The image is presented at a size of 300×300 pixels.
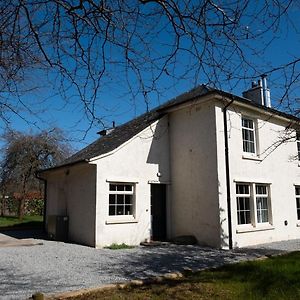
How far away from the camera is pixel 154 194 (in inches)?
611

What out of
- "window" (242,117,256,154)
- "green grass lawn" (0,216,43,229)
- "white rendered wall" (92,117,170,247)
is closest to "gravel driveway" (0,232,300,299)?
"white rendered wall" (92,117,170,247)

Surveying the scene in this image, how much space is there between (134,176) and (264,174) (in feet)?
20.0

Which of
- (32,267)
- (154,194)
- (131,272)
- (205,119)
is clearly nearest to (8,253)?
(32,267)

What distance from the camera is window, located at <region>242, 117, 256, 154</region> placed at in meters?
15.5

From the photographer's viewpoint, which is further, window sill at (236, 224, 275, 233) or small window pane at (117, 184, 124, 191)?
small window pane at (117, 184, 124, 191)

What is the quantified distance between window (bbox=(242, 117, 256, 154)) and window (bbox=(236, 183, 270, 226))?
165 centimetres

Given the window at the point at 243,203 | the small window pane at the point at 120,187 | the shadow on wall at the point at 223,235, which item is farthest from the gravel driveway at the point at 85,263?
the small window pane at the point at 120,187

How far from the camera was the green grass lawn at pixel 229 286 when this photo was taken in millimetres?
Result: 6395

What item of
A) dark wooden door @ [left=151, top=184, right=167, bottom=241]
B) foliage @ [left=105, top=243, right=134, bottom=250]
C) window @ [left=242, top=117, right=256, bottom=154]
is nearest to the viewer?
foliage @ [left=105, top=243, right=134, bottom=250]

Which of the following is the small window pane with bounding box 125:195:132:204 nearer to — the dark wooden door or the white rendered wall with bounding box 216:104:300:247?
the dark wooden door

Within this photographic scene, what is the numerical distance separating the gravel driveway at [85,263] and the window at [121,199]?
174 centimetres

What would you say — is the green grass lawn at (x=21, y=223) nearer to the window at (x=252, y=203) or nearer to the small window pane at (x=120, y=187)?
the small window pane at (x=120, y=187)

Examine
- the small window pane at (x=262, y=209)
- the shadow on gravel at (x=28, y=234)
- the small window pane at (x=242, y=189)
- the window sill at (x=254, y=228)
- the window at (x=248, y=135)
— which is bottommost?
the shadow on gravel at (x=28, y=234)

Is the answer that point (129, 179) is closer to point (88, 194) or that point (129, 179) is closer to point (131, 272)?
Answer: point (88, 194)
